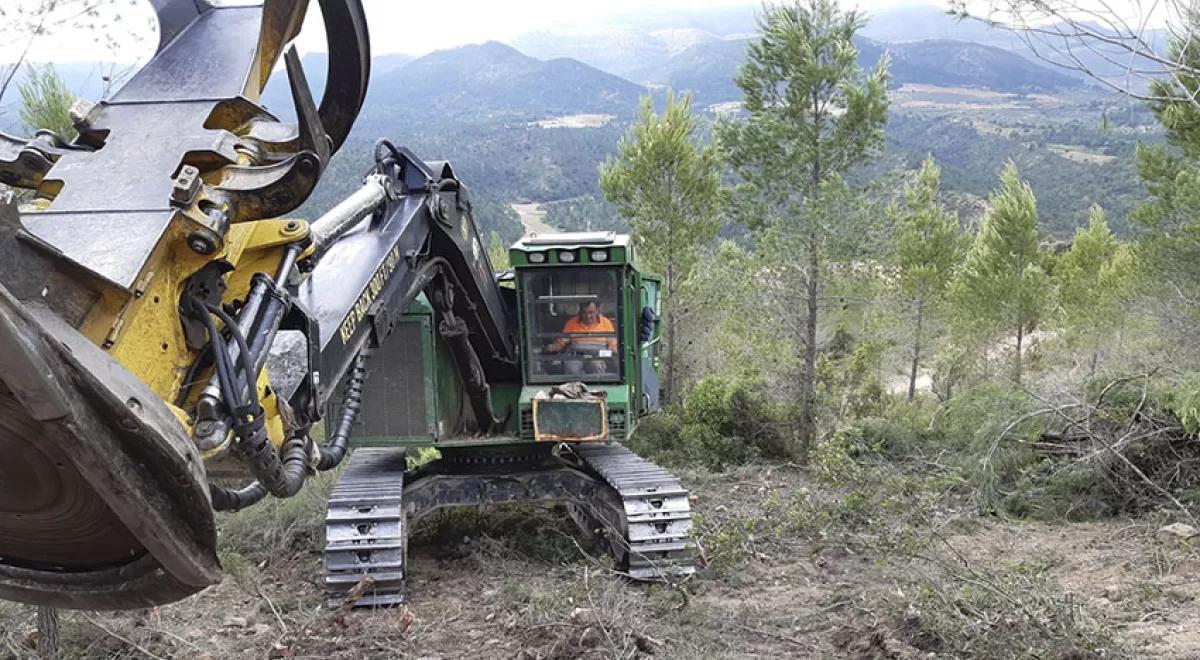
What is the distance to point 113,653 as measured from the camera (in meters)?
5.75

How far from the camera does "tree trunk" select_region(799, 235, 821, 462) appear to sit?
1695 cm

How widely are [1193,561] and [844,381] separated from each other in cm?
1133

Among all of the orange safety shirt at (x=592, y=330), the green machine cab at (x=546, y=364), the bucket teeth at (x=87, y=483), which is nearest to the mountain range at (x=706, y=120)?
the bucket teeth at (x=87, y=483)

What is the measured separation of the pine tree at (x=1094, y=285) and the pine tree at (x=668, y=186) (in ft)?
23.3

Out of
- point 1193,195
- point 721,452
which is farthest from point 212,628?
point 1193,195

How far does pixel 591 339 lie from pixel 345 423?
4.31m

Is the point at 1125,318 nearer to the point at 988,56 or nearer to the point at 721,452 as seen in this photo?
the point at 721,452

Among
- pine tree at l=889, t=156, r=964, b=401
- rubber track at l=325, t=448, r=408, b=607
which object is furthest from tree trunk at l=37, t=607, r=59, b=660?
pine tree at l=889, t=156, r=964, b=401

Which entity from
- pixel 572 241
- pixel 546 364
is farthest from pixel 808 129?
pixel 546 364

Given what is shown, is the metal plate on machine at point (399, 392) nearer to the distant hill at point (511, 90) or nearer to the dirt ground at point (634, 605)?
the dirt ground at point (634, 605)

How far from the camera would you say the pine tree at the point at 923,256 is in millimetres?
26516

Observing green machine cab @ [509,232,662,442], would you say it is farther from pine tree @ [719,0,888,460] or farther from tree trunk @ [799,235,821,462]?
tree trunk @ [799,235,821,462]

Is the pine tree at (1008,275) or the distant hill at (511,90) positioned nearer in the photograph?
the pine tree at (1008,275)

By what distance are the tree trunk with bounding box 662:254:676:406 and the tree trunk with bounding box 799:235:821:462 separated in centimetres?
338
